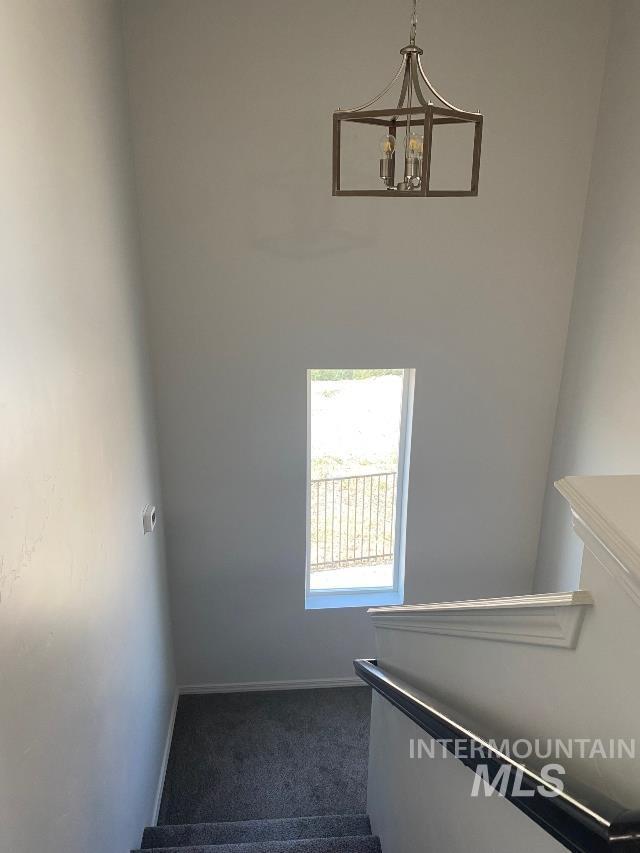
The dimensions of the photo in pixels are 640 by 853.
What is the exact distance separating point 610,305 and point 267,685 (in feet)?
10.9

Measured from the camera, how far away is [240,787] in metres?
3.82

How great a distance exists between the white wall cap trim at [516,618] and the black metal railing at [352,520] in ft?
7.34

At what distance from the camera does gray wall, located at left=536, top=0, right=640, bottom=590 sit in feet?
10.3

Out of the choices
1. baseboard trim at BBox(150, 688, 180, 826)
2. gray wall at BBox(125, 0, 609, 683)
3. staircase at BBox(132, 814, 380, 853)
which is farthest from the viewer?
baseboard trim at BBox(150, 688, 180, 826)

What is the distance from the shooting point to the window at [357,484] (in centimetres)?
409

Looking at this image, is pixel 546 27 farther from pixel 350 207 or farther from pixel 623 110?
pixel 350 207

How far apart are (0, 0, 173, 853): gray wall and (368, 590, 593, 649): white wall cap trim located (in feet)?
3.58

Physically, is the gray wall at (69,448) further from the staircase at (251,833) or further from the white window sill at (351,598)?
the white window sill at (351,598)

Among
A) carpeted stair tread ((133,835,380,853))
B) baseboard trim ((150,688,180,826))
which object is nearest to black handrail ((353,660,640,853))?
carpeted stair tread ((133,835,380,853))

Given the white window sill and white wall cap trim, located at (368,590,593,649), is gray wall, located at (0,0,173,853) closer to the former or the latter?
white wall cap trim, located at (368,590,593,649)

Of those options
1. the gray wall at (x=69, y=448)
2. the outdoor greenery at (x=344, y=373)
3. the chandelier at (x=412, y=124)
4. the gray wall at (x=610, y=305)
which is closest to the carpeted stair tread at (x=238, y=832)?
the gray wall at (x=69, y=448)

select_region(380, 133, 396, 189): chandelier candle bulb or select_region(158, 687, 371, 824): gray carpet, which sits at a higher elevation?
select_region(380, 133, 396, 189): chandelier candle bulb

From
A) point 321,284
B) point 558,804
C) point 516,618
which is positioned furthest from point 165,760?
point 558,804

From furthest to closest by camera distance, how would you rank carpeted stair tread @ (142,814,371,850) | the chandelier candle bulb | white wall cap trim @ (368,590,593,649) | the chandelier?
carpeted stair tread @ (142,814,371,850), the chandelier candle bulb, the chandelier, white wall cap trim @ (368,590,593,649)
